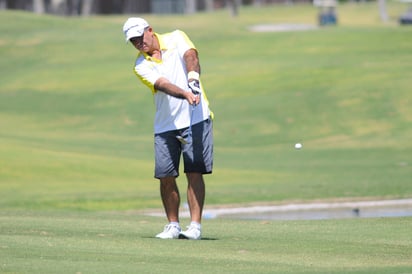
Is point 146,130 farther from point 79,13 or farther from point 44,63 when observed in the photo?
point 79,13

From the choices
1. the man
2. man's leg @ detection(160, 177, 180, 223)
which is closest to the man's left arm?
the man

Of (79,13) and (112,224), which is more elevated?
(112,224)

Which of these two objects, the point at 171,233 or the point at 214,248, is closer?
the point at 214,248

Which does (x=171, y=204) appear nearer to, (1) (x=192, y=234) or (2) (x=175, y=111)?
(1) (x=192, y=234)

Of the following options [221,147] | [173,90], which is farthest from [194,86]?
[221,147]

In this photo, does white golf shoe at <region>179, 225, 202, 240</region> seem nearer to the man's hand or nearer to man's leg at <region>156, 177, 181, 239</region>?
man's leg at <region>156, 177, 181, 239</region>

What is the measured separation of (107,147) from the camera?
101 ft

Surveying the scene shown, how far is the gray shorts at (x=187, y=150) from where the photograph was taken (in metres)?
11.6

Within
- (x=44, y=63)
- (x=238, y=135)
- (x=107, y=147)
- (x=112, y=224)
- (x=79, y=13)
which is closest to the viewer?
(x=112, y=224)

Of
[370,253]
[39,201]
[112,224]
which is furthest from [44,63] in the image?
[370,253]

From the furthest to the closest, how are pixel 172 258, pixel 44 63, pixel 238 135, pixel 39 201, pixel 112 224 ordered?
pixel 44 63 < pixel 238 135 < pixel 39 201 < pixel 112 224 < pixel 172 258

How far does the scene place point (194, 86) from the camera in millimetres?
11141

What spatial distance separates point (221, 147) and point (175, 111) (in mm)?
21143

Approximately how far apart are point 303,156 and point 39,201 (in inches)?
385
